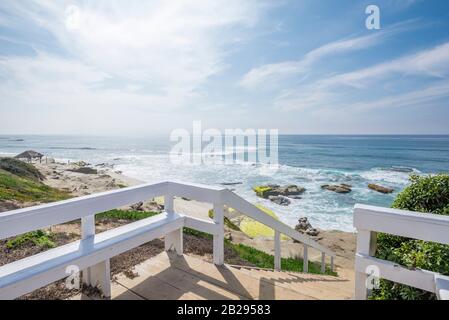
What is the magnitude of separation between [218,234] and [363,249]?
61.8 inches

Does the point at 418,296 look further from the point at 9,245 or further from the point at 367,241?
the point at 9,245

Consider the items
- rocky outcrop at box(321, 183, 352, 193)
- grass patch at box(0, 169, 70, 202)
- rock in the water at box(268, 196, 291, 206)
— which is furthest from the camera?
rocky outcrop at box(321, 183, 352, 193)

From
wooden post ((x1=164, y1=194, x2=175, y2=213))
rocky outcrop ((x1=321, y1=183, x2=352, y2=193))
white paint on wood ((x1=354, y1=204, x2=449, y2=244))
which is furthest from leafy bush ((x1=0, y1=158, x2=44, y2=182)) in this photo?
rocky outcrop ((x1=321, y1=183, x2=352, y2=193))

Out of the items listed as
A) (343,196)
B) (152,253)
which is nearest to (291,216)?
(343,196)

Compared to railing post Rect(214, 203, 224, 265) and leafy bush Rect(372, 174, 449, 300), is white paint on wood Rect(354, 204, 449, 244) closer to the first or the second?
leafy bush Rect(372, 174, 449, 300)

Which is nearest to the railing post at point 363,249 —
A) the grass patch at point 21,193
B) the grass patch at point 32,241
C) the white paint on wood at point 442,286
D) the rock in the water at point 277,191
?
the white paint on wood at point 442,286

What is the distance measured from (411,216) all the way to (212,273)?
207 centimetres

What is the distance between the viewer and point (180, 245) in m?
3.42

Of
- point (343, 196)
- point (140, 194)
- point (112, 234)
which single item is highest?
point (140, 194)

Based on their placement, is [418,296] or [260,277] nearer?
[418,296]

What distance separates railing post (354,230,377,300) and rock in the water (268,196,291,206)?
22.8m

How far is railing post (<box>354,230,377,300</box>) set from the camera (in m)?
2.13
